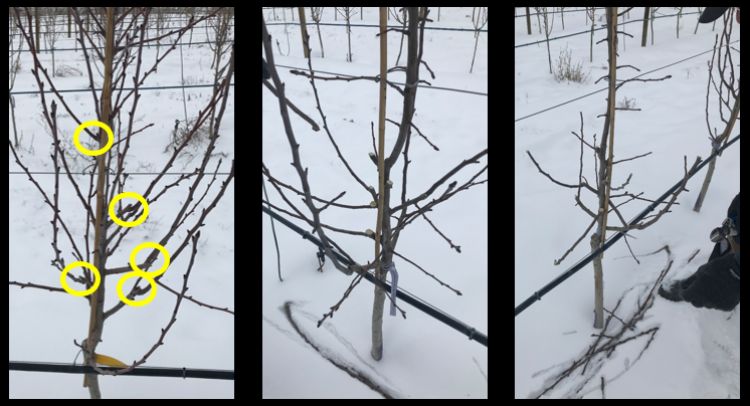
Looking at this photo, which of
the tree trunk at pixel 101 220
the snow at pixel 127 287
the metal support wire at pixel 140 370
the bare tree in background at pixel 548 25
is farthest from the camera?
the bare tree in background at pixel 548 25

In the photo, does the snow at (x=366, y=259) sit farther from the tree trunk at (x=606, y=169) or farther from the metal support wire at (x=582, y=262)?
the tree trunk at (x=606, y=169)

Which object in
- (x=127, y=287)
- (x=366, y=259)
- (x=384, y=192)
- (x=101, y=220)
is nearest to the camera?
(x=101, y=220)

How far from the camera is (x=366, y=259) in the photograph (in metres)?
0.93

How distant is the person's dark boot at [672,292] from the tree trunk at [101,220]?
90 cm

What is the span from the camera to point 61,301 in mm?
1397

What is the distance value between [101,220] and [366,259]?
1.51ft

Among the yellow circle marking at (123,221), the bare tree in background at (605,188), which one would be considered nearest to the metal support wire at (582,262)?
the bare tree in background at (605,188)

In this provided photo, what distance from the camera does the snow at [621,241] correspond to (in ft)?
2.35

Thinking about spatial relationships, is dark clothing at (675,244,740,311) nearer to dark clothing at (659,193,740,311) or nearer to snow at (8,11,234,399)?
dark clothing at (659,193,740,311)

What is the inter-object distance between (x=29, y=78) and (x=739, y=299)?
3.48 metres

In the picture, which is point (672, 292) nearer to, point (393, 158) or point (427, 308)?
point (427, 308)

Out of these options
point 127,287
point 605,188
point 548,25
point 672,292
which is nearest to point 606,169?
point 605,188

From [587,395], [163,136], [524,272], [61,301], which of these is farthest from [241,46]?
[163,136]

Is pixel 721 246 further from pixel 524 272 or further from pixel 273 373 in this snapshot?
pixel 273 373
